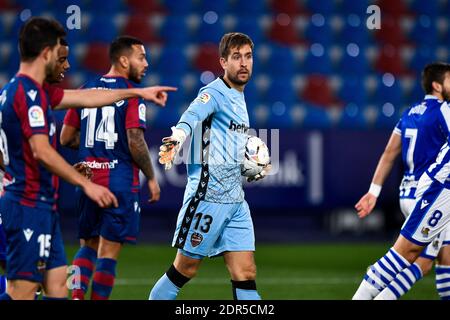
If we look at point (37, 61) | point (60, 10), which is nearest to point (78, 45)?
point (60, 10)

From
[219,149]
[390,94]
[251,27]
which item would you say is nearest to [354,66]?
[390,94]

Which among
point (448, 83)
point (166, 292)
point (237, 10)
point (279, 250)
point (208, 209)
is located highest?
point (237, 10)

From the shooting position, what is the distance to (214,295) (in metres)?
7.66

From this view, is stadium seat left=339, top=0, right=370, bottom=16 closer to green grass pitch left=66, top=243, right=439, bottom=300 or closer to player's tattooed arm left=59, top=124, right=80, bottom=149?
green grass pitch left=66, top=243, right=439, bottom=300

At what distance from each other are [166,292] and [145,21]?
9.87m

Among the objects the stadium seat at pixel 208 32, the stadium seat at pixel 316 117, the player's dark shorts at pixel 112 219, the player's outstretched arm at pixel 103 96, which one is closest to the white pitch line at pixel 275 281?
the player's dark shorts at pixel 112 219

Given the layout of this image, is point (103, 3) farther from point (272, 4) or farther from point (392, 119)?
point (392, 119)

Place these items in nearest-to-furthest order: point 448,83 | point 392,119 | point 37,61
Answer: point 37,61 < point 448,83 < point 392,119

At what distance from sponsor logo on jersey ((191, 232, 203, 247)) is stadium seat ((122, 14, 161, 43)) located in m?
9.57

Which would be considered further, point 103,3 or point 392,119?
point 103,3

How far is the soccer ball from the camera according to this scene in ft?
18.5

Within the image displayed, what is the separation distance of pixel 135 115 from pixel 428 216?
2.15 m

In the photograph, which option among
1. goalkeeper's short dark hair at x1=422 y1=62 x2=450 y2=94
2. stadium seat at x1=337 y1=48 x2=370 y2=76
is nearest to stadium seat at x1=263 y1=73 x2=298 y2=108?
stadium seat at x1=337 y1=48 x2=370 y2=76

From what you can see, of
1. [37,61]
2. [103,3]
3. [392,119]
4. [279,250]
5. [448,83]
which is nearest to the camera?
[37,61]
